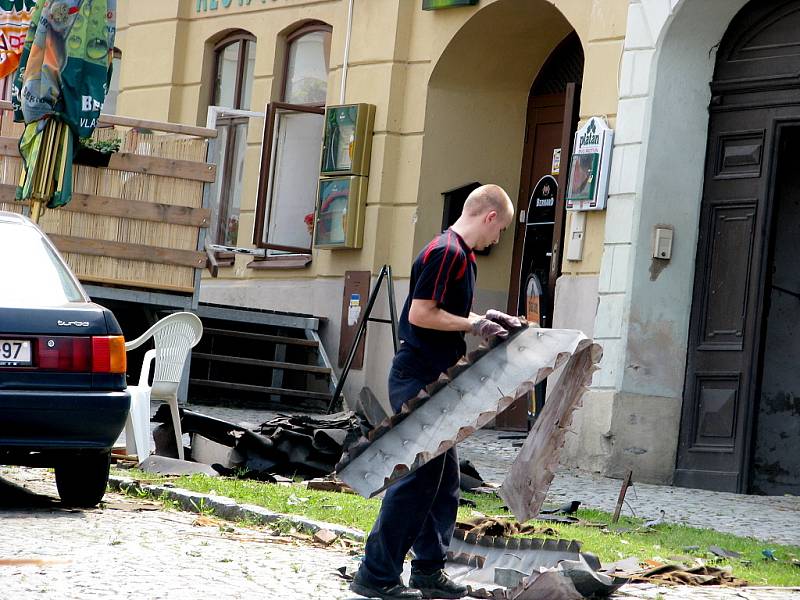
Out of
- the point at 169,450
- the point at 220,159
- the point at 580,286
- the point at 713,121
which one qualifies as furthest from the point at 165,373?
the point at 220,159

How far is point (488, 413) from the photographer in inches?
243

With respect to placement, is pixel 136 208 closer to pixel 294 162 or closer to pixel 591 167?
pixel 294 162

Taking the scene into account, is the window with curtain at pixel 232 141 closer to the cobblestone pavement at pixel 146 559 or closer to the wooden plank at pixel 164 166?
the wooden plank at pixel 164 166

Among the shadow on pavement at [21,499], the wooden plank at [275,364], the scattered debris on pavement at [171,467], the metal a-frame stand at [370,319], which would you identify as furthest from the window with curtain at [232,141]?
the shadow on pavement at [21,499]

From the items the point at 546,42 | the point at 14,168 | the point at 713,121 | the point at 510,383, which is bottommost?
the point at 510,383

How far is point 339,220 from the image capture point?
55.9 feet

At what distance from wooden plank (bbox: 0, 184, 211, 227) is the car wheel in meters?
7.02

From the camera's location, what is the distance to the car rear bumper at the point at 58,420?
785cm

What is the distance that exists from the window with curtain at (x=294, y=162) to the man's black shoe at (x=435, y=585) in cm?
1128

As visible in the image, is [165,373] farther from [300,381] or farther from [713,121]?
[300,381]

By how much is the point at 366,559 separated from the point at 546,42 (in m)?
11.2

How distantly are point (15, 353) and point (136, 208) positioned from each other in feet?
24.8

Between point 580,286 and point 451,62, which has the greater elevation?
point 451,62

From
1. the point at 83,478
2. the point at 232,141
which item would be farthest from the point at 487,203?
the point at 232,141
